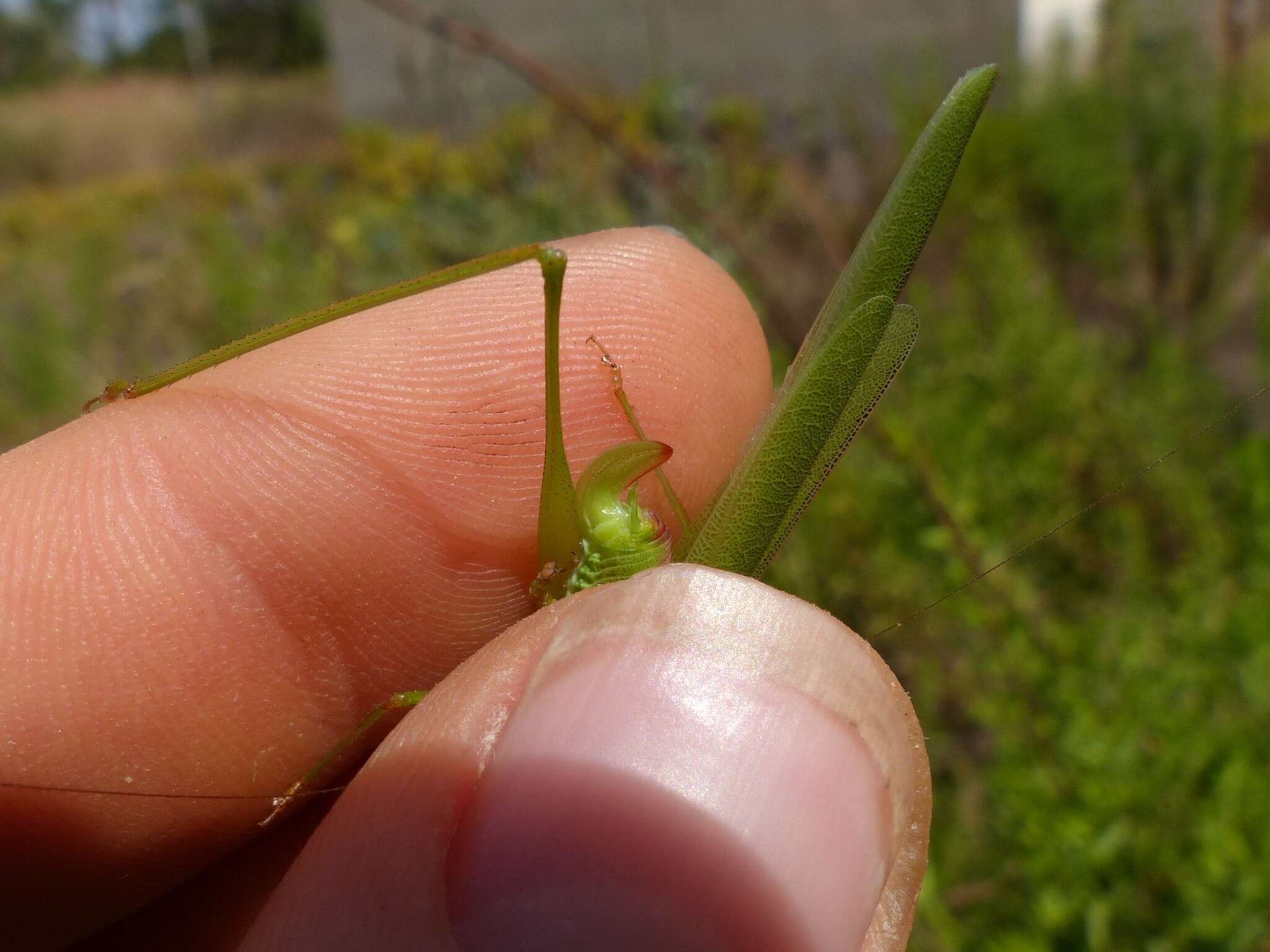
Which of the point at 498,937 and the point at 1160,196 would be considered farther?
the point at 1160,196

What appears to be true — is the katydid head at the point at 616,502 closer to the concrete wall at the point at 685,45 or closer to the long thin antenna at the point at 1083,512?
the long thin antenna at the point at 1083,512

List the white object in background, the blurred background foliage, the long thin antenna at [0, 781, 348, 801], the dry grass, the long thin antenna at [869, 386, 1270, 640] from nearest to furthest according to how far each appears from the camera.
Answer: the long thin antenna at [869, 386, 1270, 640] → the long thin antenna at [0, 781, 348, 801] → the blurred background foliage → the white object in background → the dry grass

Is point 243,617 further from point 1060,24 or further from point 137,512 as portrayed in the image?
point 1060,24

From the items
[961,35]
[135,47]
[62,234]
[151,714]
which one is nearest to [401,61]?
[151,714]

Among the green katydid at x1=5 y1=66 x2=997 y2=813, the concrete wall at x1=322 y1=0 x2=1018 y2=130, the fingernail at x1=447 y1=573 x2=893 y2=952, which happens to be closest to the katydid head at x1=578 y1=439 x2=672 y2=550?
the green katydid at x1=5 y1=66 x2=997 y2=813

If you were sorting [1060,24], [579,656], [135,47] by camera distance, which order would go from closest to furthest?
[579,656], [1060,24], [135,47]

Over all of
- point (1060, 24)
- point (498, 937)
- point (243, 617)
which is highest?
point (1060, 24)

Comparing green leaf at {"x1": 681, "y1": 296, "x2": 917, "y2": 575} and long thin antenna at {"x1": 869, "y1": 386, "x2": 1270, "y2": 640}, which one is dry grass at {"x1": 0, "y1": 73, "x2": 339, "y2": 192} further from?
Result: long thin antenna at {"x1": 869, "y1": 386, "x2": 1270, "y2": 640}
